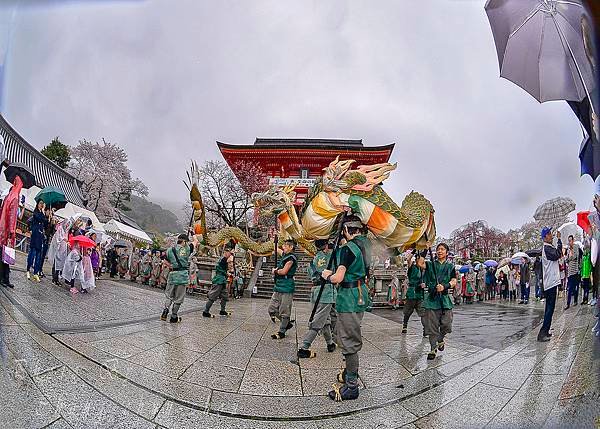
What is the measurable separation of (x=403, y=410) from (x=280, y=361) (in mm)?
488

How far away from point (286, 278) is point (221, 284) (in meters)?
0.33

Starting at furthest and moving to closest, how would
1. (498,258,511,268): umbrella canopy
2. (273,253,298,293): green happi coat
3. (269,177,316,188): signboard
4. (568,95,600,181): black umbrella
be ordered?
(269,177,316,188): signboard, (273,253,298,293): green happi coat, (498,258,511,268): umbrella canopy, (568,95,600,181): black umbrella

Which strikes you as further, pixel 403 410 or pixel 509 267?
pixel 509 267

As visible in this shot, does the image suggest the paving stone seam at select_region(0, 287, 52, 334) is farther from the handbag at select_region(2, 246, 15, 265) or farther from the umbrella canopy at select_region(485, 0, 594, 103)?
the umbrella canopy at select_region(485, 0, 594, 103)

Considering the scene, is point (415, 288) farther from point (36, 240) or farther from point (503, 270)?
point (36, 240)

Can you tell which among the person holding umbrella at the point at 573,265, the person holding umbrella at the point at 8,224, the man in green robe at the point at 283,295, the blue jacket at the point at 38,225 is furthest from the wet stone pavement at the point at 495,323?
the person holding umbrella at the point at 8,224

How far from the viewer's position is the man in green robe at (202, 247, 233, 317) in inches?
64.3

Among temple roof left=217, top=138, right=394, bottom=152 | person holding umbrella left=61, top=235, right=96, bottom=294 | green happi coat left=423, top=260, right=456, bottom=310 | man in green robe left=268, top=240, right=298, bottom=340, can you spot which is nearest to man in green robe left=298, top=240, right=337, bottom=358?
man in green robe left=268, top=240, right=298, bottom=340

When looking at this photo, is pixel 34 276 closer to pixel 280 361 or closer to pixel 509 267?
pixel 280 361

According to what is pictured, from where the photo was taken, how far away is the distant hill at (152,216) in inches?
61.7

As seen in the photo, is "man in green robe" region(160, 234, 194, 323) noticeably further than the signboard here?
No

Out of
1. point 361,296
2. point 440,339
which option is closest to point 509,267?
point 440,339

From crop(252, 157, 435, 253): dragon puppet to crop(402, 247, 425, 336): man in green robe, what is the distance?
0.26ft

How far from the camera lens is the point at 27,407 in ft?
4.85
